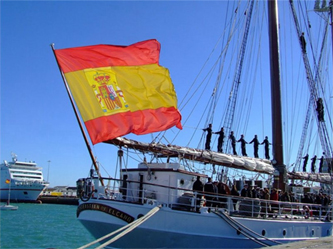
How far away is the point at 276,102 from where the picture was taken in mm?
24531

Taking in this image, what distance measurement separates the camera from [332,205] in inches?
859

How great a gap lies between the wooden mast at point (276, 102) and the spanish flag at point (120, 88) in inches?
431

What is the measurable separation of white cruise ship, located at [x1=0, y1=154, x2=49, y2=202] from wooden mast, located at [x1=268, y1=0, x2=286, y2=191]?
94759 millimetres

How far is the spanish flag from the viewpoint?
14.4m

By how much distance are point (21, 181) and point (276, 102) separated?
10330cm

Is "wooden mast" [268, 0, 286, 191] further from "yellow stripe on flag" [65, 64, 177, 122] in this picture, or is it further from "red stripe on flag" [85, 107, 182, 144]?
"yellow stripe on flag" [65, 64, 177, 122]

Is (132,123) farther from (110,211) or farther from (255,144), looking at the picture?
(255,144)

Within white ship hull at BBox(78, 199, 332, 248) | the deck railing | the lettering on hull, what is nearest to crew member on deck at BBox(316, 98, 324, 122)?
the deck railing

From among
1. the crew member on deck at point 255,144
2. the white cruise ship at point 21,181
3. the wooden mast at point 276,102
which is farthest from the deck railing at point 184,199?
the white cruise ship at point 21,181

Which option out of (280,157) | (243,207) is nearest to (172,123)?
(243,207)

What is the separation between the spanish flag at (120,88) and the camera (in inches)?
566

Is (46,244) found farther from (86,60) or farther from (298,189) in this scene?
(298,189)

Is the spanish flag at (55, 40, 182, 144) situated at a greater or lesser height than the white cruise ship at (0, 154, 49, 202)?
greater

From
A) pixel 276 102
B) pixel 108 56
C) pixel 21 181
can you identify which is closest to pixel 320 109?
pixel 276 102
